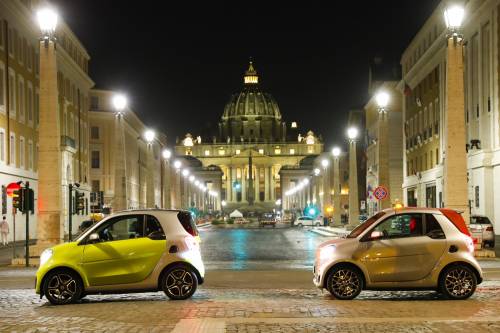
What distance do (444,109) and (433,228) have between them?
149ft

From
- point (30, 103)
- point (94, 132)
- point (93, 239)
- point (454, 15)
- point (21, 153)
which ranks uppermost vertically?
point (94, 132)

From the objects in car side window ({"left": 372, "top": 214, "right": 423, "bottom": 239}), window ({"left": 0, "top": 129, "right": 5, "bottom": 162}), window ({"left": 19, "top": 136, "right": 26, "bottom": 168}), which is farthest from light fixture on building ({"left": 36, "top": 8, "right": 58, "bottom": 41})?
A: window ({"left": 19, "top": 136, "right": 26, "bottom": 168})

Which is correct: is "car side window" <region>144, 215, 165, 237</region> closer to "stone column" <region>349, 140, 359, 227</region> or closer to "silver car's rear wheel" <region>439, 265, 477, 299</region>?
"silver car's rear wheel" <region>439, 265, 477, 299</region>

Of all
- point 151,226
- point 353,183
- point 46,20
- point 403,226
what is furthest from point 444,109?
point 151,226

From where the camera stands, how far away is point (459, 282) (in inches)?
581

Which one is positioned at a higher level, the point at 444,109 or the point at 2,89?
the point at 2,89

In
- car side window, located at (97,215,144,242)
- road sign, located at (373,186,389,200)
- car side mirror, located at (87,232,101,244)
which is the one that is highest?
road sign, located at (373,186,389,200)

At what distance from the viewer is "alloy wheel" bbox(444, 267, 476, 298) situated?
14688 millimetres

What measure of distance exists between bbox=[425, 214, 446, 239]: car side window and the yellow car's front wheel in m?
6.01

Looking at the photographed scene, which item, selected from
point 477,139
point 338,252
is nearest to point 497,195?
point 477,139

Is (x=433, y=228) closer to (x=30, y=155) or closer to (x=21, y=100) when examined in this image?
(x=21, y=100)

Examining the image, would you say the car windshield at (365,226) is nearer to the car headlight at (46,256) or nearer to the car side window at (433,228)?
the car side window at (433,228)

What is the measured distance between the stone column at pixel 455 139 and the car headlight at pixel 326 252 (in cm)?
1188

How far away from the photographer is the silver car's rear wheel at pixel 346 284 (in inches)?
585
